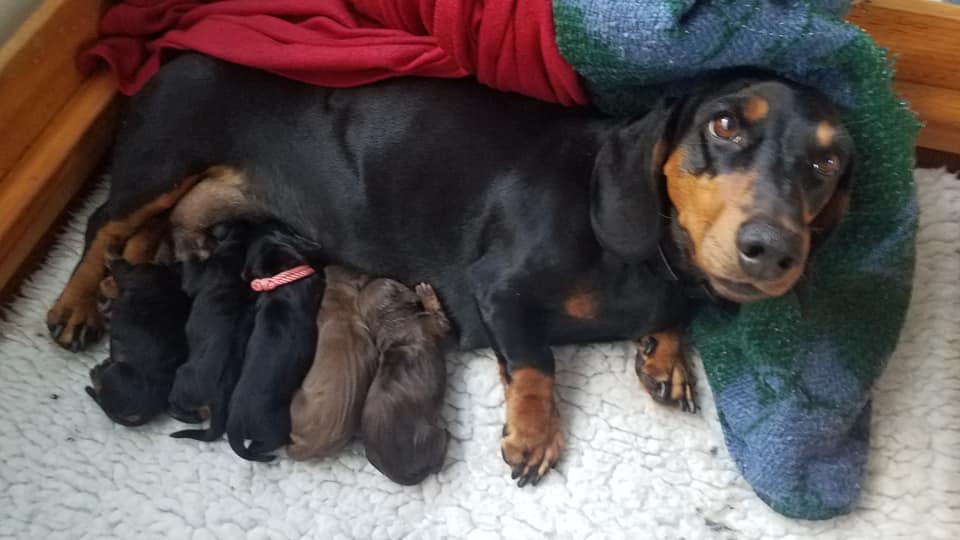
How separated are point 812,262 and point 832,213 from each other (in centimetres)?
21

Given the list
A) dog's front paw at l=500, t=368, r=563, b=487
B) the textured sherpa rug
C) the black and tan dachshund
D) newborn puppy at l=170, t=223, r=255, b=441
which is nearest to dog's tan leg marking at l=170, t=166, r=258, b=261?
the black and tan dachshund

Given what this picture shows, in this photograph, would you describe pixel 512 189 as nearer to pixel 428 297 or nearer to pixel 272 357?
pixel 428 297

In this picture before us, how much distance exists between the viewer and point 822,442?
7.14 ft

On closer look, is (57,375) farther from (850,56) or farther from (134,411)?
(850,56)

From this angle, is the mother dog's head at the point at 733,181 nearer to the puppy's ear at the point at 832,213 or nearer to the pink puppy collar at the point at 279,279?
the puppy's ear at the point at 832,213

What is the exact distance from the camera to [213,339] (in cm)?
223

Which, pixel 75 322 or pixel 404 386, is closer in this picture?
pixel 404 386

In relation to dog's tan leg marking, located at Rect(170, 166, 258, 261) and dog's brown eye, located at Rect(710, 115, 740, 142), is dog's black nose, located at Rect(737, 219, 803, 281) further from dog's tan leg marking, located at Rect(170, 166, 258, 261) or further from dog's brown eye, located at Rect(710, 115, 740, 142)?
dog's tan leg marking, located at Rect(170, 166, 258, 261)

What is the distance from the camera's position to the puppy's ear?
2.04 meters

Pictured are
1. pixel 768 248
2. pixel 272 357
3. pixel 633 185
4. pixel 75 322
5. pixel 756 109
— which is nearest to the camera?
pixel 768 248

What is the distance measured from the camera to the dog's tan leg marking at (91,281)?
2467 millimetres

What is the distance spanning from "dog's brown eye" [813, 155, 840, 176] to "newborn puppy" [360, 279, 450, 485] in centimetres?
92

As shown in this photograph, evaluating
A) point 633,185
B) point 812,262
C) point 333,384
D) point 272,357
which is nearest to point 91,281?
point 272,357

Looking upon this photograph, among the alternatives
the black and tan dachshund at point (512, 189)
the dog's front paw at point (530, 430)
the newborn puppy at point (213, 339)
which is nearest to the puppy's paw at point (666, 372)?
the black and tan dachshund at point (512, 189)
